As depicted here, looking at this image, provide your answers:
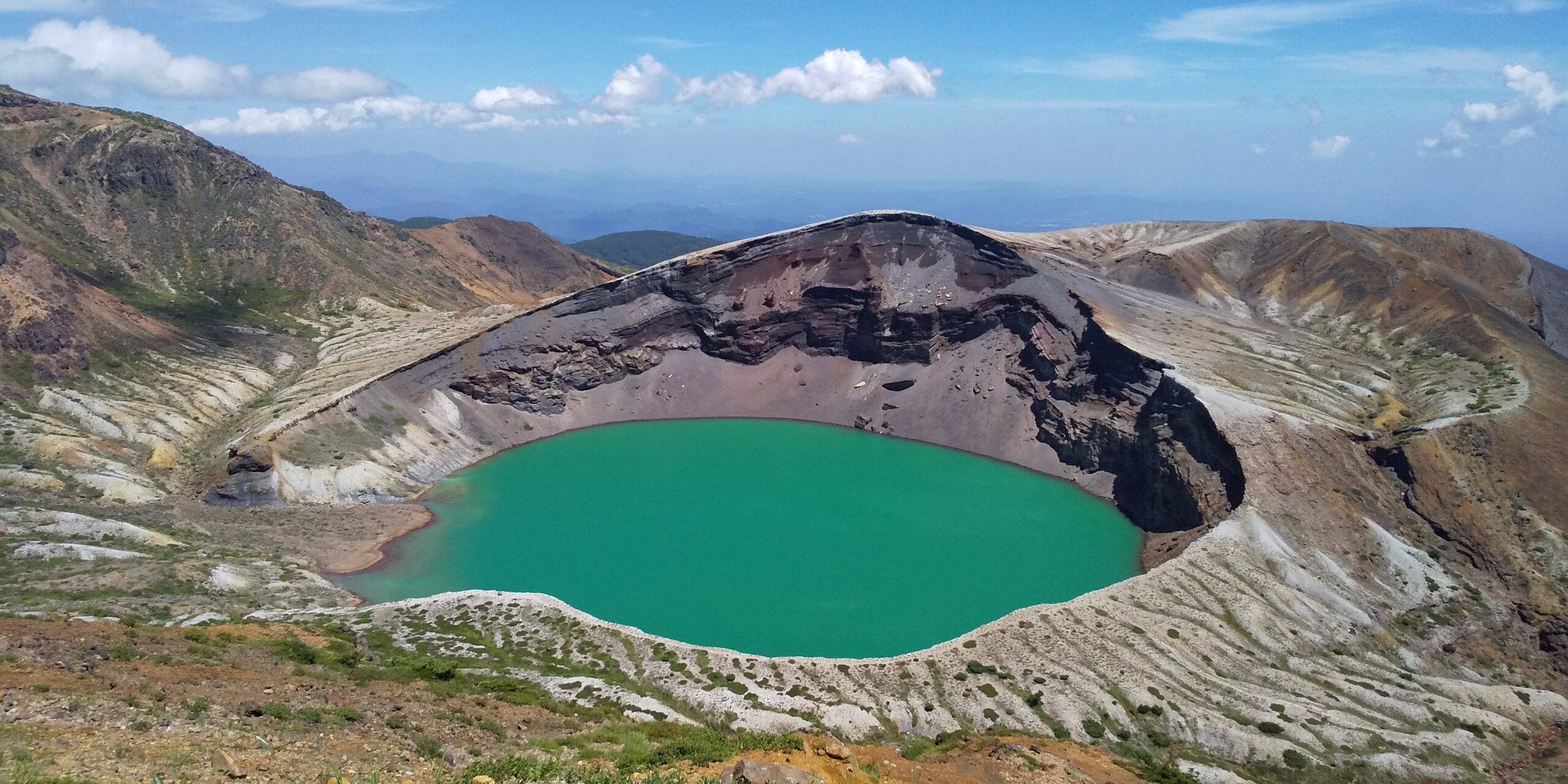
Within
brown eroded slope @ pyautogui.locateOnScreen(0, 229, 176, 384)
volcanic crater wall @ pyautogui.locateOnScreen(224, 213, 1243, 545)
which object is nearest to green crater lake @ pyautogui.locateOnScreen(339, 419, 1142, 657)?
volcanic crater wall @ pyautogui.locateOnScreen(224, 213, 1243, 545)

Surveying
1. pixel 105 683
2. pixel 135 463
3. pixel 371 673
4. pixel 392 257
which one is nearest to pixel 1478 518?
pixel 371 673

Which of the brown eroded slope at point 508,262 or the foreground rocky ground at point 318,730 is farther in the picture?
the brown eroded slope at point 508,262

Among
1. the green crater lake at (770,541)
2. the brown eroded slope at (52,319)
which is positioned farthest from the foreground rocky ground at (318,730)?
the brown eroded slope at (52,319)

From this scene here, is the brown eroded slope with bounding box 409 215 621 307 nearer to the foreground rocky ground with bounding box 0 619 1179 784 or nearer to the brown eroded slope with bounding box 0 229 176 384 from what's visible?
the brown eroded slope with bounding box 0 229 176 384

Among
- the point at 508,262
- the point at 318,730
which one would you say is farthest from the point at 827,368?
the point at 508,262

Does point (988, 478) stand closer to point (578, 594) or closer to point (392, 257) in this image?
point (578, 594)

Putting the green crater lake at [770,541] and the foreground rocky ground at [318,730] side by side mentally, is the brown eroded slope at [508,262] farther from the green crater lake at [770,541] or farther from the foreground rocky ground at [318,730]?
the foreground rocky ground at [318,730]

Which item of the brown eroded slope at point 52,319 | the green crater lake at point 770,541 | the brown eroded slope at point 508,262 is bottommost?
the green crater lake at point 770,541
